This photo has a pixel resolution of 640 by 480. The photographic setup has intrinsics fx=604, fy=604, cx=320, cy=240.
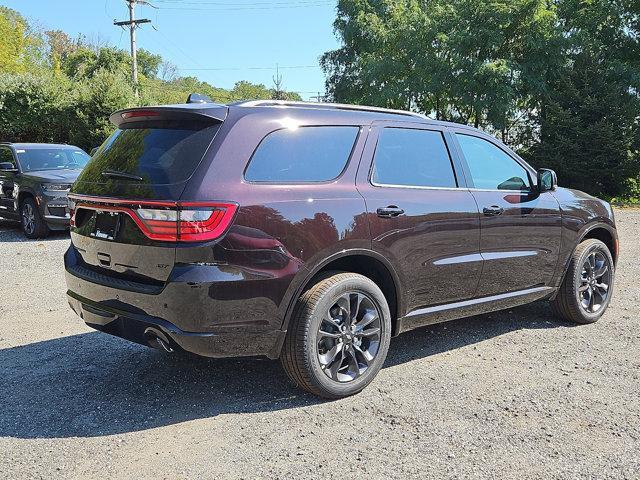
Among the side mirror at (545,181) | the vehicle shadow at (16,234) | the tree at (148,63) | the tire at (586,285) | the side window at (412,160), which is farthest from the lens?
the tree at (148,63)

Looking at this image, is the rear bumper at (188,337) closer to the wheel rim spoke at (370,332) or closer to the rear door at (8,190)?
the wheel rim spoke at (370,332)

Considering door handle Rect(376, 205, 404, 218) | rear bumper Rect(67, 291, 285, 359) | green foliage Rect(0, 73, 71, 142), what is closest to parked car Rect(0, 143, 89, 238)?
rear bumper Rect(67, 291, 285, 359)

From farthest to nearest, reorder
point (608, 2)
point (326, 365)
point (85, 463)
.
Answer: point (608, 2)
point (326, 365)
point (85, 463)

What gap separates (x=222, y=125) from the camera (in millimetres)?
3488

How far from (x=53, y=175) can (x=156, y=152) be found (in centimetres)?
844

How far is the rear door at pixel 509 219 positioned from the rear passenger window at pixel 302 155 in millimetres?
1214

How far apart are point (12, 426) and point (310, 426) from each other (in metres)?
1.69

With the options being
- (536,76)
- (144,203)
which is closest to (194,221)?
(144,203)

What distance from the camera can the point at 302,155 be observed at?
3.72 metres

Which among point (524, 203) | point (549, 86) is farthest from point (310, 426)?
point (549, 86)

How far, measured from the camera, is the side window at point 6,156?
1186cm

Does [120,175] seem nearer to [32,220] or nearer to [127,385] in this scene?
[127,385]

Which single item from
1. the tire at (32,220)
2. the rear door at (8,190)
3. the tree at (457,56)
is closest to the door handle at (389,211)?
the tire at (32,220)

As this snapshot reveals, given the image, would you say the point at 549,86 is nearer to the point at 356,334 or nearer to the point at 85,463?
the point at 356,334
